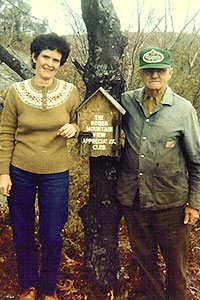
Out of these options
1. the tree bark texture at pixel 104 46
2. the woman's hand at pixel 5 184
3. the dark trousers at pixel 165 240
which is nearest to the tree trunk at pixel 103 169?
the tree bark texture at pixel 104 46

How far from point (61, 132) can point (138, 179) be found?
2.46 feet

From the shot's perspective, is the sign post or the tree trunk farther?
the tree trunk

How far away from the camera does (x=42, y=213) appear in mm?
2705

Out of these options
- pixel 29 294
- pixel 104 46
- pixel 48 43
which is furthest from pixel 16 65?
pixel 29 294

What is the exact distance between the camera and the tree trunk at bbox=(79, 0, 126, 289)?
109 inches

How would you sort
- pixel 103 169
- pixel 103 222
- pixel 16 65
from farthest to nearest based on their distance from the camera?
pixel 16 65, pixel 103 222, pixel 103 169

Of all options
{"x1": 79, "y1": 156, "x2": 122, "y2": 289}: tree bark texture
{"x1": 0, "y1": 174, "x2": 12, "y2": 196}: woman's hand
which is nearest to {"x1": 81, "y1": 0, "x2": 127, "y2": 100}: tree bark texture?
{"x1": 79, "y1": 156, "x2": 122, "y2": 289}: tree bark texture

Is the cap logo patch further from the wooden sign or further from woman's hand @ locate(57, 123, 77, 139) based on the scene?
woman's hand @ locate(57, 123, 77, 139)

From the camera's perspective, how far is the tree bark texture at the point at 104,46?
274 cm

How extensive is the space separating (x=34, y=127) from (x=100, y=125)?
0.54 metres

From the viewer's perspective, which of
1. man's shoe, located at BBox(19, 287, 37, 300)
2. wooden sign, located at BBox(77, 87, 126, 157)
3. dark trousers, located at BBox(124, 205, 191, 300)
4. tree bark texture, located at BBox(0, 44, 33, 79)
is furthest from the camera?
tree bark texture, located at BBox(0, 44, 33, 79)

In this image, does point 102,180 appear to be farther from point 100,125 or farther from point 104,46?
point 104,46

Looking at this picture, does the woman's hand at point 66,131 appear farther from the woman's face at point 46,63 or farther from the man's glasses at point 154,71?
the man's glasses at point 154,71

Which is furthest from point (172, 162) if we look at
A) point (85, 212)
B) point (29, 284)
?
point (29, 284)
